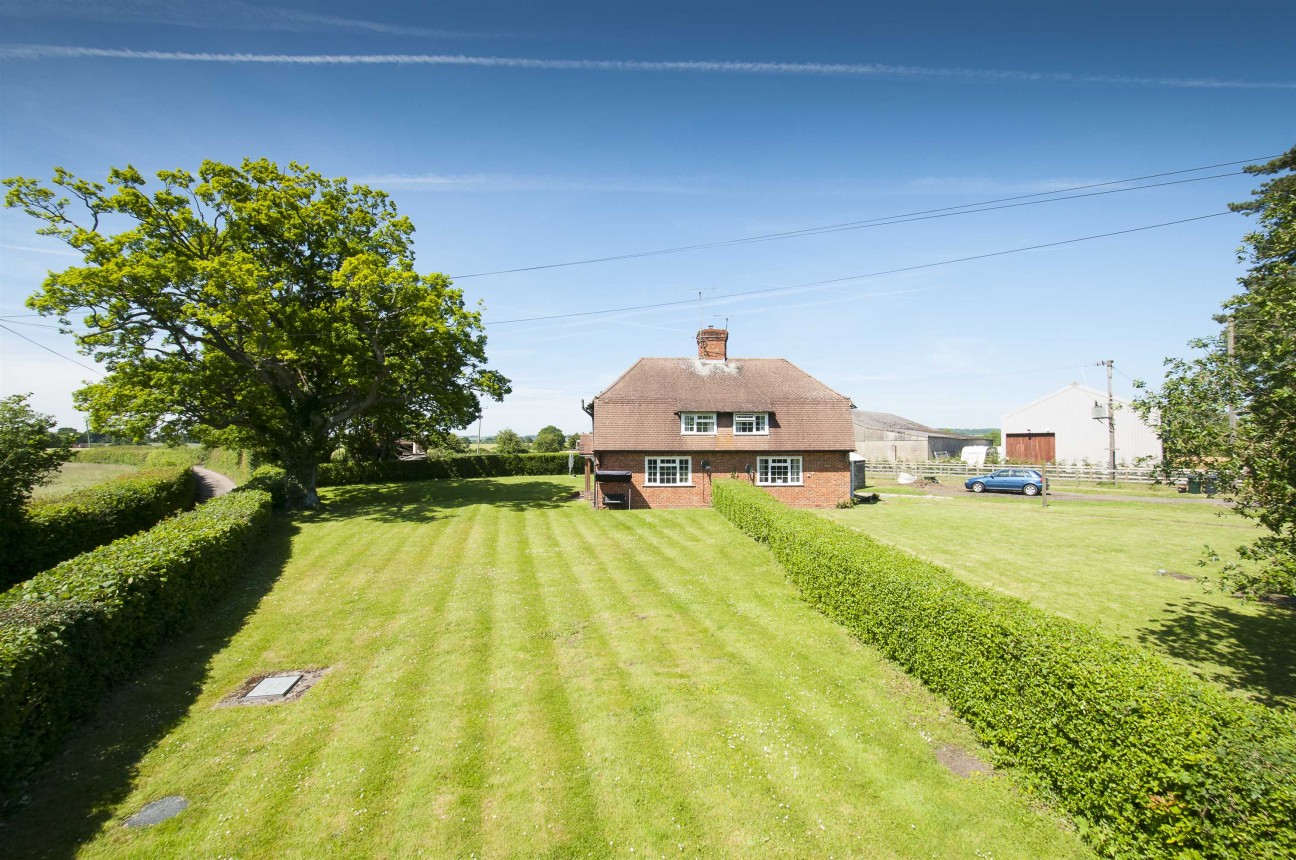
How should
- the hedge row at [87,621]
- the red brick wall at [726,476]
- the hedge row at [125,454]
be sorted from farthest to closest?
the hedge row at [125,454] < the red brick wall at [726,476] < the hedge row at [87,621]

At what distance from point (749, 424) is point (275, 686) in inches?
944

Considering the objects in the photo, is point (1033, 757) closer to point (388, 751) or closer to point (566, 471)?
point (388, 751)

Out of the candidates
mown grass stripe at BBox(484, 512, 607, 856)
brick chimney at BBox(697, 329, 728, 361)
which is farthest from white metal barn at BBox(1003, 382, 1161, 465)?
mown grass stripe at BBox(484, 512, 607, 856)

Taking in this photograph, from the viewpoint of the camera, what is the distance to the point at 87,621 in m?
8.26

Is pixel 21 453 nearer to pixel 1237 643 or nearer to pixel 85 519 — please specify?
pixel 85 519

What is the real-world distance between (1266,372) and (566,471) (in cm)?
5012

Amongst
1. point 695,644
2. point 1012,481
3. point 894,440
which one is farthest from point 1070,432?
point 695,644

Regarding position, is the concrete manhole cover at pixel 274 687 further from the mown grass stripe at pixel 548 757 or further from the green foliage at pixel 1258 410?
the green foliage at pixel 1258 410

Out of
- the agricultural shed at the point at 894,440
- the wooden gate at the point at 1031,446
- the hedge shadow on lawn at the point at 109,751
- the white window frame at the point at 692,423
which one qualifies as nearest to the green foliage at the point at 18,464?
the hedge shadow on lawn at the point at 109,751

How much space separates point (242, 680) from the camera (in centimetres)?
977

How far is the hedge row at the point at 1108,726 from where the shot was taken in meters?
4.76

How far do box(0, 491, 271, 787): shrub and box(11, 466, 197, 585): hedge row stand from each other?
17.7 ft

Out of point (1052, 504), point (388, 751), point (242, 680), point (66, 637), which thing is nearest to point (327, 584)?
point (242, 680)

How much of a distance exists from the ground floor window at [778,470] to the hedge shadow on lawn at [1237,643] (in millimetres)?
17471
